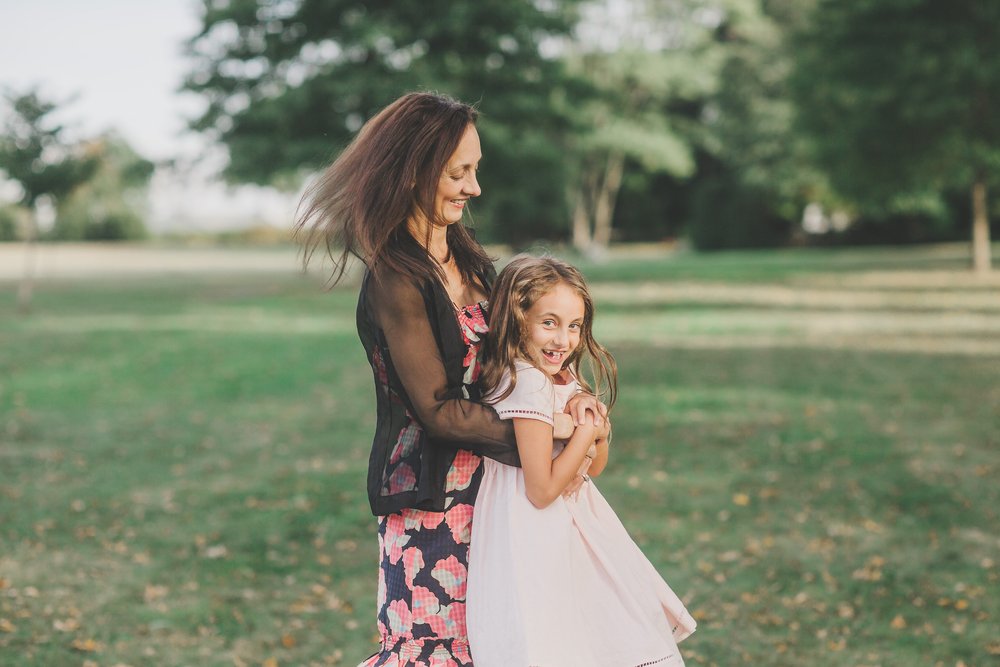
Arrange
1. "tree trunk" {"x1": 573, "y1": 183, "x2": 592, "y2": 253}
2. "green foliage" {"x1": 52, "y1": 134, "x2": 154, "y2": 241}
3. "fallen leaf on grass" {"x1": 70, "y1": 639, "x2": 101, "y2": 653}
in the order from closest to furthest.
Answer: "fallen leaf on grass" {"x1": 70, "y1": 639, "x2": 101, "y2": 653} → "tree trunk" {"x1": 573, "y1": 183, "x2": 592, "y2": 253} → "green foliage" {"x1": 52, "y1": 134, "x2": 154, "y2": 241}

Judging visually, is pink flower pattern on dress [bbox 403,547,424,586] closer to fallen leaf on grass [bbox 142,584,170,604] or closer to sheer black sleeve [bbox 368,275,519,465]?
sheer black sleeve [bbox 368,275,519,465]


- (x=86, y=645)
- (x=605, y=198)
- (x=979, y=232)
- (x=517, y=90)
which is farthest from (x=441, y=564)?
(x=605, y=198)

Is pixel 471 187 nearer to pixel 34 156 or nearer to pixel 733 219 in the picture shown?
pixel 34 156

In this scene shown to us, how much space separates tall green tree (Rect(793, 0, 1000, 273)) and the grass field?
8130 mm

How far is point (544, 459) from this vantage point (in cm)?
256

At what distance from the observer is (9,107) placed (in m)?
22.5

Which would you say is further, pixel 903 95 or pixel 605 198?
pixel 605 198

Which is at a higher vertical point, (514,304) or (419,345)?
(514,304)

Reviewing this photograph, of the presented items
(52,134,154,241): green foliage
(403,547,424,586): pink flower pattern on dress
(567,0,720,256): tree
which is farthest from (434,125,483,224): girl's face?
(52,134,154,241): green foliage

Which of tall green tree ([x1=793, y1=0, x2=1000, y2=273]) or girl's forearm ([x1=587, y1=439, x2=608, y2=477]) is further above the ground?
tall green tree ([x1=793, y1=0, x2=1000, y2=273])

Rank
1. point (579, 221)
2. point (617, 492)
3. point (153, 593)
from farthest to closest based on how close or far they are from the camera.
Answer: point (579, 221)
point (617, 492)
point (153, 593)

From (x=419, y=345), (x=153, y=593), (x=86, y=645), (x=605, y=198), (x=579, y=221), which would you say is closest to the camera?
(x=419, y=345)

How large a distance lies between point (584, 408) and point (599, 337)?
47.9 ft

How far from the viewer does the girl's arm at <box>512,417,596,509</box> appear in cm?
255
